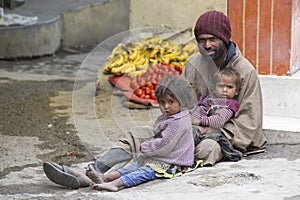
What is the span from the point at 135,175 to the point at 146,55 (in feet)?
11.8

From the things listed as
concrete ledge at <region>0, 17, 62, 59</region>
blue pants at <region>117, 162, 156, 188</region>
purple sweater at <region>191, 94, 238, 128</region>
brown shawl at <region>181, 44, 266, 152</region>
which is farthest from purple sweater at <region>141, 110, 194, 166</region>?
concrete ledge at <region>0, 17, 62, 59</region>

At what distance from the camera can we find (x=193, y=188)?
498cm

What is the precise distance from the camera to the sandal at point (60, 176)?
16.3 ft

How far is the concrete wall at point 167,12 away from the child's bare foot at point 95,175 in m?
3.81

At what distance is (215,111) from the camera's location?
18.6 feet

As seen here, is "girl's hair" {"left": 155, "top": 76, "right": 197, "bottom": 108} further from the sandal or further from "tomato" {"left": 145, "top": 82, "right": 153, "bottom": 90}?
"tomato" {"left": 145, "top": 82, "right": 153, "bottom": 90}

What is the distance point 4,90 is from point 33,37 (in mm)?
2212

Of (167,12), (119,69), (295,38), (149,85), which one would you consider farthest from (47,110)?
(295,38)

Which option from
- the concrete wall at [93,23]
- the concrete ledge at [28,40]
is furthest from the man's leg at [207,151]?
the concrete wall at [93,23]

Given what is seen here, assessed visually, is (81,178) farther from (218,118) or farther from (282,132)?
(282,132)

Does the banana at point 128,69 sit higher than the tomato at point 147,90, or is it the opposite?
the banana at point 128,69

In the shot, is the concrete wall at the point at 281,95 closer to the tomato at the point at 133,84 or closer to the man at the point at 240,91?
the man at the point at 240,91

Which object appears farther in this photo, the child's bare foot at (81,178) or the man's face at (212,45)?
the man's face at (212,45)

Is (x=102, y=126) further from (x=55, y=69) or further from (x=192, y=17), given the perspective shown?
(x=55, y=69)
